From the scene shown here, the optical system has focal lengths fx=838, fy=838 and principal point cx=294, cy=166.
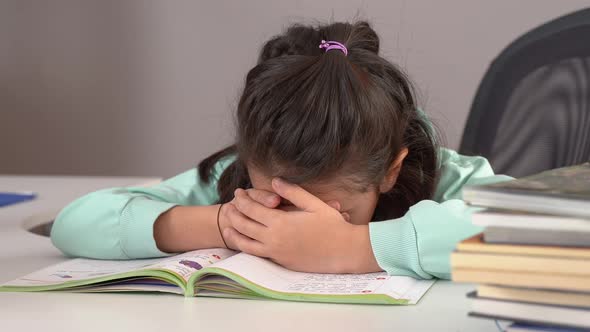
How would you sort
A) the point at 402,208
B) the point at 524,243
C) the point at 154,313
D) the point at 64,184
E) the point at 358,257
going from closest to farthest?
the point at 524,243
the point at 154,313
the point at 358,257
the point at 402,208
the point at 64,184

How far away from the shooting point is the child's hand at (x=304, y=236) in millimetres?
893

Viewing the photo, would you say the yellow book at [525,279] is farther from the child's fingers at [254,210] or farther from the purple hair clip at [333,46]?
the purple hair clip at [333,46]

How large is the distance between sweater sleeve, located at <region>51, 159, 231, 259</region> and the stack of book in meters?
0.60

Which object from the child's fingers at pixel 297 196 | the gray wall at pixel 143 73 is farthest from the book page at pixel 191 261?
the gray wall at pixel 143 73

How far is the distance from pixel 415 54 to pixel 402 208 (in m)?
1.64

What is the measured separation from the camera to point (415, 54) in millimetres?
2736

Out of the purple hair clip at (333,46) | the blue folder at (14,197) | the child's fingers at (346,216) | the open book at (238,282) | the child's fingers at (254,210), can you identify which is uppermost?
the purple hair clip at (333,46)

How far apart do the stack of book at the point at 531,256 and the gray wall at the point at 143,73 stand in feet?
7.41

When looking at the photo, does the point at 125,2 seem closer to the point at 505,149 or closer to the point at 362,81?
the point at 505,149

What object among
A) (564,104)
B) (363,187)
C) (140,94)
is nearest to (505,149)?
(564,104)

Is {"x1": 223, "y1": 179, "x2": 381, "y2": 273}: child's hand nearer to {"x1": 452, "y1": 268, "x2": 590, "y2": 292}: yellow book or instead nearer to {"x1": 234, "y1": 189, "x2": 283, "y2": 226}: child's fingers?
{"x1": 234, "y1": 189, "x2": 283, "y2": 226}: child's fingers

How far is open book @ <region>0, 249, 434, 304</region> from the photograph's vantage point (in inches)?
30.5

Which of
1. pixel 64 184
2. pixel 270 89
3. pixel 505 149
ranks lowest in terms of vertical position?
pixel 64 184

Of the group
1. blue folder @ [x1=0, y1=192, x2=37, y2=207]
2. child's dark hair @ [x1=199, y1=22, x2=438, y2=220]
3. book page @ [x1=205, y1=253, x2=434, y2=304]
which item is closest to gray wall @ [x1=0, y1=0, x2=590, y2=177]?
blue folder @ [x1=0, y1=192, x2=37, y2=207]
